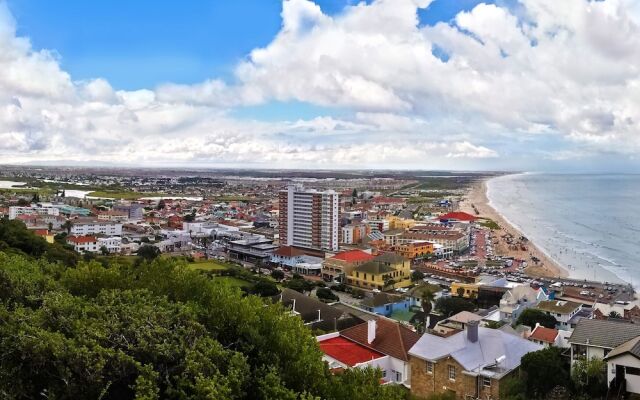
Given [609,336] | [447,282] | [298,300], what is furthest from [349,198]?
[609,336]

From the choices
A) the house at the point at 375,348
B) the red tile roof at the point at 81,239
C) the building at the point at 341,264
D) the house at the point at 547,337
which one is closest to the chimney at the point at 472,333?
the house at the point at 375,348

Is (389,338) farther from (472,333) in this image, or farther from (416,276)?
(416,276)

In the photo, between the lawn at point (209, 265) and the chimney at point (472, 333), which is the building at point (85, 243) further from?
the chimney at point (472, 333)

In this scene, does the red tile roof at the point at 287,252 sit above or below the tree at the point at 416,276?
above

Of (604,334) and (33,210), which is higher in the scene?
(604,334)

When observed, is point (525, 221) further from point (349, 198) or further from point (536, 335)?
point (536, 335)

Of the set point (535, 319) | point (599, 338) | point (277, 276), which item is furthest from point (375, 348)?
point (277, 276)

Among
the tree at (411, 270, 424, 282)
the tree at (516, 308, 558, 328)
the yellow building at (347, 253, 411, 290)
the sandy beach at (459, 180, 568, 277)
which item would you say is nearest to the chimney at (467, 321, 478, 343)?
the tree at (516, 308, 558, 328)
